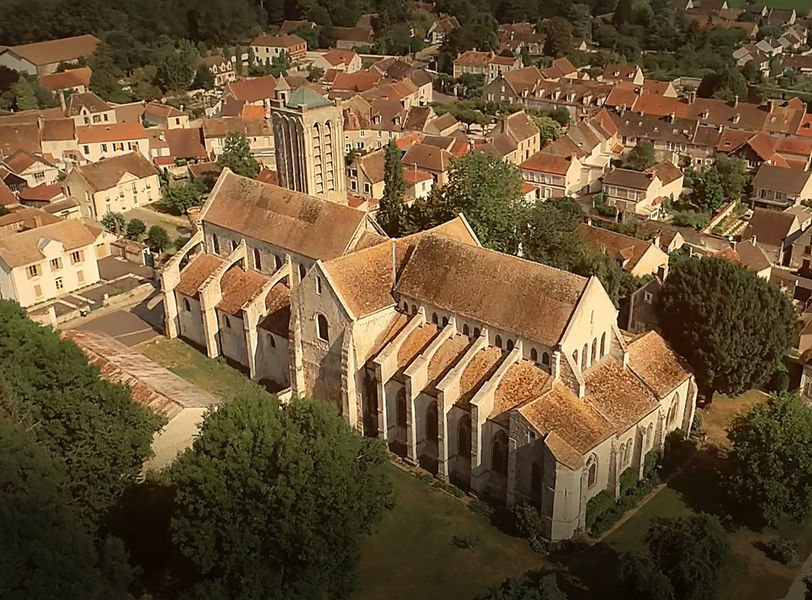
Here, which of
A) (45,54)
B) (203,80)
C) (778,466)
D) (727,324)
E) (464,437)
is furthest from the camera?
(45,54)

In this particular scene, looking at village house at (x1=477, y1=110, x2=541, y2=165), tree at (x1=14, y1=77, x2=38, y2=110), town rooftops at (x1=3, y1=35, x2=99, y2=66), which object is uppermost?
town rooftops at (x1=3, y1=35, x2=99, y2=66)

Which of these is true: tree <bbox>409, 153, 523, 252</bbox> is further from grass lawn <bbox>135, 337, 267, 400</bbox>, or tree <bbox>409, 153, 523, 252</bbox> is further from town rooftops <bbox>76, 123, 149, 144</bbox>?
town rooftops <bbox>76, 123, 149, 144</bbox>

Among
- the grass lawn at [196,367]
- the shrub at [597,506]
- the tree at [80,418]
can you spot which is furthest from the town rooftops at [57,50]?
the shrub at [597,506]

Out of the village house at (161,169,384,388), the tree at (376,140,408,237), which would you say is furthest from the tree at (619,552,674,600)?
the tree at (376,140,408,237)

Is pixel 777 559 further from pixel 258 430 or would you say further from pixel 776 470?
pixel 258 430

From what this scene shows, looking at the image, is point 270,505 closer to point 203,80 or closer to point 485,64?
point 203,80

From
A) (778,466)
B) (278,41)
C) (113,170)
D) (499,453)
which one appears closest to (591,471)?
(499,453)
